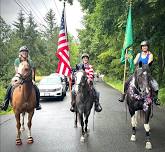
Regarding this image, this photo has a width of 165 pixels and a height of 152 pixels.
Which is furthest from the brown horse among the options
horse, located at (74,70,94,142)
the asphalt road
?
horse, located at (74,70,94,142)

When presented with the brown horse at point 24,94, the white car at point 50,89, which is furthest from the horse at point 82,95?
the white car at point 50,89

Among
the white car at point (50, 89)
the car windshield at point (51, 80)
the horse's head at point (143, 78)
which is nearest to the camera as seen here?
the horse's head at point (143, 78)

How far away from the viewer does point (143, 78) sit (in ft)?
30.5

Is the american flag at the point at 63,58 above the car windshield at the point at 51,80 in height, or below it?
above

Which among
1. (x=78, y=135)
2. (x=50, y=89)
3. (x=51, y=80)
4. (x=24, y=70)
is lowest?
(x=78, y=135)

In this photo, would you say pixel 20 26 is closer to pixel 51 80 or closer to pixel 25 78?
Answer: pixel 51 80

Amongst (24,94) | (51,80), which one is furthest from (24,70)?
(51,80)

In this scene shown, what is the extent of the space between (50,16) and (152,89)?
107157mm

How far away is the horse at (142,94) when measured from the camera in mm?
9281

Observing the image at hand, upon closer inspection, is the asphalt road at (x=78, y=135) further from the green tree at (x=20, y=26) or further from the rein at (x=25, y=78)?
the green tree at (x=20, y=26)

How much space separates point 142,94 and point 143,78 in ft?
2.43

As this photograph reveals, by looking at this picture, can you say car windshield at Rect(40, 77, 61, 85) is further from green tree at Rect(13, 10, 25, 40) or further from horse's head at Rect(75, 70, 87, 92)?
green tree at Rect(13, 10, 25, 40)

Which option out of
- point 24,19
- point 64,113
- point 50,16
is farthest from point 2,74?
point 50,16

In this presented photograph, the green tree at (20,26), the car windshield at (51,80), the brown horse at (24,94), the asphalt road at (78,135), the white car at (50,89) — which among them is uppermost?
the green tree at (20,26)
